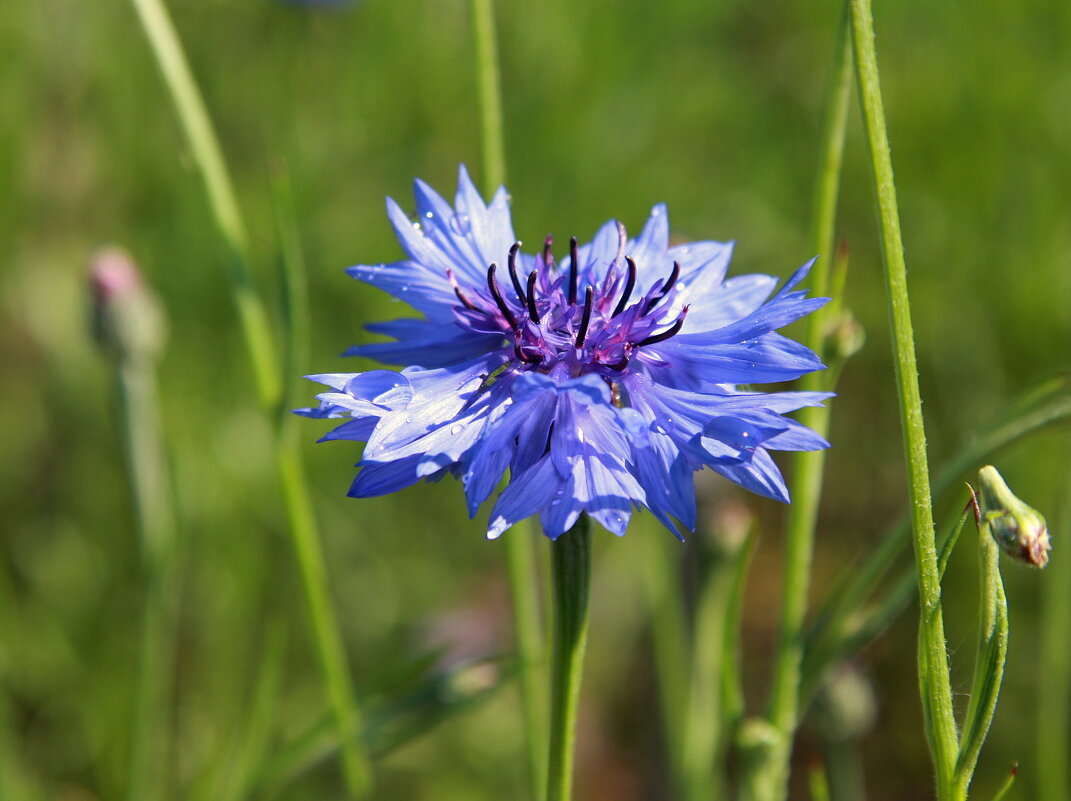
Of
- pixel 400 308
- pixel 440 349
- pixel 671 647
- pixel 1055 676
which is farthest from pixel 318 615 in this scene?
pixel 400 308

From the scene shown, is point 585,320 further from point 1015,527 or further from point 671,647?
point 671,647

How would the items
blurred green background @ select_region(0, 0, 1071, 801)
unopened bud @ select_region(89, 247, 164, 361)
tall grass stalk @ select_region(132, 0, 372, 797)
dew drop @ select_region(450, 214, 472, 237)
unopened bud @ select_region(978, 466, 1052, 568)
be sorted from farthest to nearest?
1. blurred green background @ select_region(0, 0, 1071, 801)
2. unopened bud @ select_region(89, 247, 164, 361)
3. tall grass stalk @ select_region(132, 0, 372, 797)
4. dew drop @ select_region(450, 214, 472, 237)
5. unopened bud @ select_region(978, 466, 1052, 568)

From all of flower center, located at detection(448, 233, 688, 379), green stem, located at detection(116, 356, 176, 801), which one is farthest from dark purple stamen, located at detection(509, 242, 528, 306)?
green stem, located at detection(116, 356, 176, 801)

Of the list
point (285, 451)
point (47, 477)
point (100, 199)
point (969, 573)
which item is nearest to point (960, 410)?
point (969, 573)

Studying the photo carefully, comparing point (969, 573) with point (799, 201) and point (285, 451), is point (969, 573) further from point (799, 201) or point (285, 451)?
point (285, 451)

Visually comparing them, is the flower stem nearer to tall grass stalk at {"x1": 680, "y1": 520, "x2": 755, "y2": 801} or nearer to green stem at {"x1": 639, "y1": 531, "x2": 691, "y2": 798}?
tall grass stalk at {"x1": 680, "y1": 520, "x2": 755, "y2": 801}

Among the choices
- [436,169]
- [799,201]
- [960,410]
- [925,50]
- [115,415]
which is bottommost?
[960,410]

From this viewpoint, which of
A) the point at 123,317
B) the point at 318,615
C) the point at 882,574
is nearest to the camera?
the point at 882,574
